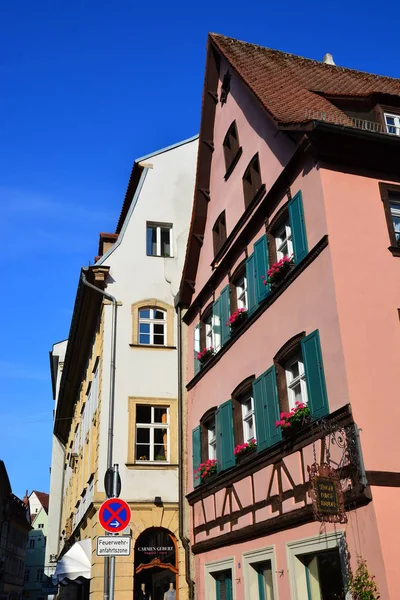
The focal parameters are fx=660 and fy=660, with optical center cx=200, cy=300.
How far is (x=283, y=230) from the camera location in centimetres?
1278

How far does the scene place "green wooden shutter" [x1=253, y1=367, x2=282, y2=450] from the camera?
11.5 meters

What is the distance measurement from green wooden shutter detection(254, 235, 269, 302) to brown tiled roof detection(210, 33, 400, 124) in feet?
8.07

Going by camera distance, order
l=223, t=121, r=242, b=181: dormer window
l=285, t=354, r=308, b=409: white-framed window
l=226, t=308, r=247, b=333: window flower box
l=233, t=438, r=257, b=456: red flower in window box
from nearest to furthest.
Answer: l=285, t=354, r=308, b=409: white-framed window → l=233, t=438, r=257, b=456: red flower in window box → l=226, t=308, r=247, b=333: window flower box → l=223, t=121, r=242, b=181: dormer window

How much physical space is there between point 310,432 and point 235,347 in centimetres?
441

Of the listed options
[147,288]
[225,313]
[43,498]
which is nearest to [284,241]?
[225,313]

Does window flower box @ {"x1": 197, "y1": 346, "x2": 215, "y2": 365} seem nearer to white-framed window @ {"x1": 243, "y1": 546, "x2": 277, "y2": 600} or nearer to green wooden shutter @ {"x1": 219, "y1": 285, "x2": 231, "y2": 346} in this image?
green wooden shutter @ {"x1": 219, "y1": 285, "x2": 231, "y2": 346}

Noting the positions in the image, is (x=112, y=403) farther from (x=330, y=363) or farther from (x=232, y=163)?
(x=330, y=363)

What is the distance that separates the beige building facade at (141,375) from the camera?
57.1 feet

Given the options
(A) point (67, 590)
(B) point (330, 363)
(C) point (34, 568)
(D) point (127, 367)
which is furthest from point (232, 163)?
(C) point (34, 568)

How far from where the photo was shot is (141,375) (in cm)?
1903

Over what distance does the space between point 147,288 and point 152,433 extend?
4501mm

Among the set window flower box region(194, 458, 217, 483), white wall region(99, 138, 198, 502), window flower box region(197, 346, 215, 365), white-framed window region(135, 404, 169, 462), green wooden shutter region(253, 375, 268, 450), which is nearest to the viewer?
green wooden shutter region(253, 375, 268, 450)

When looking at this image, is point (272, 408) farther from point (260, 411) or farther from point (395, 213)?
point (395, 213)

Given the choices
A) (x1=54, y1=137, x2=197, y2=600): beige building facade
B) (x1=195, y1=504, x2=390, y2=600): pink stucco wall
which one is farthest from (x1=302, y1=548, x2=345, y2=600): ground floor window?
(x1=54, y1=137, x2=197, y2=600): beige building facade
